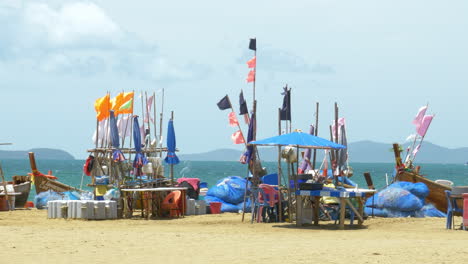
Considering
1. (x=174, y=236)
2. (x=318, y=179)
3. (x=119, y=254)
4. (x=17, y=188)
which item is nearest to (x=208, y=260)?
(x=119, y=254)

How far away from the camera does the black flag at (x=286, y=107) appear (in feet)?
61.0

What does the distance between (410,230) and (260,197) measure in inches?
140

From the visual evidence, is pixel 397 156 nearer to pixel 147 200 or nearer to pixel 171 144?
pixel 171 144

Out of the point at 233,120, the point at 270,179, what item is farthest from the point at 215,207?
the point at 270,179

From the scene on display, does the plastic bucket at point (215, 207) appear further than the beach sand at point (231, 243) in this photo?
Yes

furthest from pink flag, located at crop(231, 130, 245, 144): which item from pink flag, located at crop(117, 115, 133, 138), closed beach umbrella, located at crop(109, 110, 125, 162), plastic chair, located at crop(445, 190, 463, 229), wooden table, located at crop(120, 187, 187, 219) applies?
pink flag, located at crop(117, 115, 133, 138)

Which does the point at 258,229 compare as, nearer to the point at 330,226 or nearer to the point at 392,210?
the point at 330,226

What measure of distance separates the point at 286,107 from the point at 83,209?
5.53 metres

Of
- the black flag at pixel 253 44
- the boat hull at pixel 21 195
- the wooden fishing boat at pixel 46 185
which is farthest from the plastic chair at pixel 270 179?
the wooden fishing boat at pixel 46 185

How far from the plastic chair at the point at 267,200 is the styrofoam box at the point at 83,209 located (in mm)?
3913

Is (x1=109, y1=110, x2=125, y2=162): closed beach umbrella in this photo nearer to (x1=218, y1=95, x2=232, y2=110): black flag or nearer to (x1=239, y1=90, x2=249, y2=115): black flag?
(x1=218, y1=95, x2=232, y2=110): black flag

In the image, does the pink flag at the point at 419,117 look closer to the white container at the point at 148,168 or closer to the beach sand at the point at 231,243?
the beach sand at the point at 231,243

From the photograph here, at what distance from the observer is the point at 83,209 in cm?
1889

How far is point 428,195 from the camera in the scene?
73.3ft
